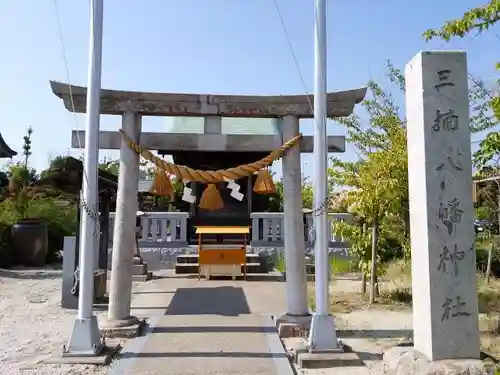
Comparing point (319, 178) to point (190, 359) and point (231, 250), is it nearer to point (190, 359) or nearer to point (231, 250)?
point (190, 359)

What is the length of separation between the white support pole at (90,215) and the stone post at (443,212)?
3.73 meters

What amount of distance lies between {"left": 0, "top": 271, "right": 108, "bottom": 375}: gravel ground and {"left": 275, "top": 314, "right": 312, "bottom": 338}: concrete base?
2524 mm

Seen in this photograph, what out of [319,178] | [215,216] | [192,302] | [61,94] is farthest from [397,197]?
[215,216]

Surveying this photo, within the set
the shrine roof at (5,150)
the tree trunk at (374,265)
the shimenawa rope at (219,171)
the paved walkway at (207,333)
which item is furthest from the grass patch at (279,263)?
the shrine roof at (5,150)

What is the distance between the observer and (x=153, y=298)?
32.4 feet

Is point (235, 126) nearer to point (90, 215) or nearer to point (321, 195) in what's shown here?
point (321, 195)

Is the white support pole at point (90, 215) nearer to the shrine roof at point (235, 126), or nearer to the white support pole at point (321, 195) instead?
the shrine roof at point (235, 126)

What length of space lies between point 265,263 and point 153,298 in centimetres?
495

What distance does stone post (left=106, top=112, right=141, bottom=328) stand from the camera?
6617mm

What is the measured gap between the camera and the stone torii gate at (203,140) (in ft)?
21.9

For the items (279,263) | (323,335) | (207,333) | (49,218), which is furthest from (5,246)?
(323,335)

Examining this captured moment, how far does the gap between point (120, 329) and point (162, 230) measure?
8.16 metres

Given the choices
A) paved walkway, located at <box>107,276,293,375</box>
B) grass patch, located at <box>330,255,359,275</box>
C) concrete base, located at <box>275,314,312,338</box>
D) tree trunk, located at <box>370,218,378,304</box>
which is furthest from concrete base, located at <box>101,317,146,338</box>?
grass patch, located at <box>330,255,359,275</box>

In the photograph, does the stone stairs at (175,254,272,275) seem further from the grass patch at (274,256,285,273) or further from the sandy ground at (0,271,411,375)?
the sandy ground at (0,271,411,375)
